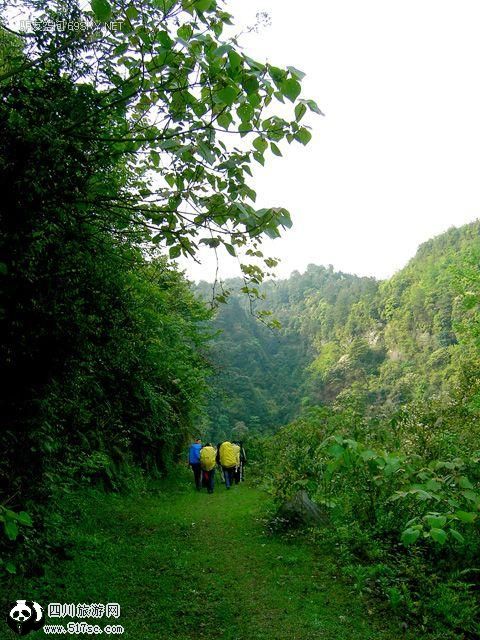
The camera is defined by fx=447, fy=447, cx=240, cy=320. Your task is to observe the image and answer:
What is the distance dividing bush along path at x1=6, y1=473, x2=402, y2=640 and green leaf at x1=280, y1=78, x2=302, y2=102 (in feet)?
14.5

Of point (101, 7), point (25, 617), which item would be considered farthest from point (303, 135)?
point (25, 617)

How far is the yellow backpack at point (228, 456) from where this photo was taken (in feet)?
41.6

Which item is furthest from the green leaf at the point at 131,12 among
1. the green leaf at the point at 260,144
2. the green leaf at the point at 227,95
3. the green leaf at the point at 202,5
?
the green leaf at the point at 260,144

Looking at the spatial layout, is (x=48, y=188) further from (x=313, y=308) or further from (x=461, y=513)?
(x=313, y=308)

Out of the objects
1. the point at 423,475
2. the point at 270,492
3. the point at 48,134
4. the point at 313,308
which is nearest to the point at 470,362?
the point at 270,492

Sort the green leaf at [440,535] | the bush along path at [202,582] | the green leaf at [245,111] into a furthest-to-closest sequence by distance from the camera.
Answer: the bush along path at [202,582], the green leaf at [245,111], the green leaf at [440,535]

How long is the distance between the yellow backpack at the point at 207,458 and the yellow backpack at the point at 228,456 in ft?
1.83

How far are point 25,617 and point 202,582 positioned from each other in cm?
217

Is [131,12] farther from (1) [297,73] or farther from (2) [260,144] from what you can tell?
(1) [297,73]

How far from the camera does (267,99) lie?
255 centimetres

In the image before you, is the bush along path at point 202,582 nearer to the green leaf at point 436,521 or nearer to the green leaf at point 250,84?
the green leaf at point 436,521

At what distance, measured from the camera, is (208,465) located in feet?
39.7

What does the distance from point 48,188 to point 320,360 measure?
333 feet

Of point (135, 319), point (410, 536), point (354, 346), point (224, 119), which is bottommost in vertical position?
point (410, 536)
